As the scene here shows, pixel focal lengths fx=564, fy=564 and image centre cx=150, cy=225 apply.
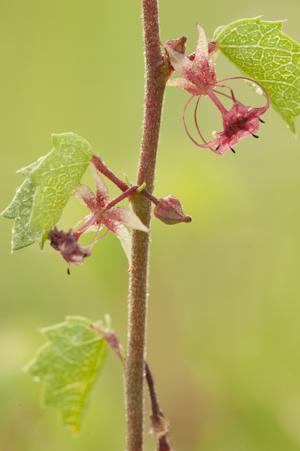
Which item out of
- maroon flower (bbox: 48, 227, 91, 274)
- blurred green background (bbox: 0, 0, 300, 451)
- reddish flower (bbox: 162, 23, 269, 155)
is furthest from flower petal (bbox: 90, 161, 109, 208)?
blurred green background (bbox: 0, 0, 300, 451)

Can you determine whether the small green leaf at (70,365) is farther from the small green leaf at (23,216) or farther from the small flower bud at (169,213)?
the small flower bud at (169,213)

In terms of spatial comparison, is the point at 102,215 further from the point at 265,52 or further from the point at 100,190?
the point at 265,52

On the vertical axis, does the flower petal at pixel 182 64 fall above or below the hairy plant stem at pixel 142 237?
above

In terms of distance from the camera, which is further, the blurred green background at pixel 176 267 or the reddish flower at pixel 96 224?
the blurred green background at pixel 176 267

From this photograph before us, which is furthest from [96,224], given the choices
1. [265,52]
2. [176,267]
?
[176,267]

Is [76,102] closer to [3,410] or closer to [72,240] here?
[3,410]

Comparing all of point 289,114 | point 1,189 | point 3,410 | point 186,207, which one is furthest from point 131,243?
point 1,189

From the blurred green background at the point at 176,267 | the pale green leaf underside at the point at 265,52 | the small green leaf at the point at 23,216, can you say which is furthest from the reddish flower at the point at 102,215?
the blurred green background at the point at 176,267
